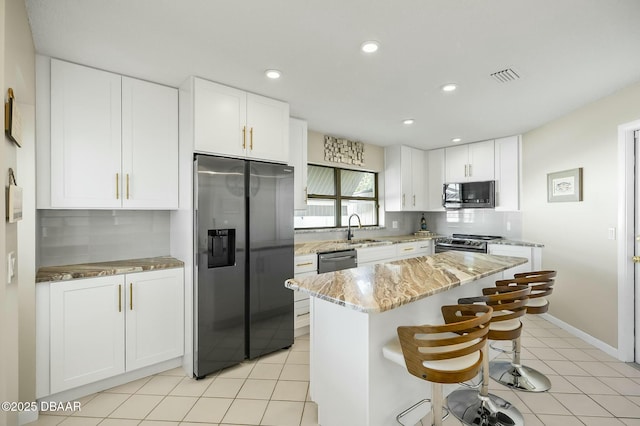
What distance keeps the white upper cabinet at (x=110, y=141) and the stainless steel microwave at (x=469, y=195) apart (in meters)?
4.07

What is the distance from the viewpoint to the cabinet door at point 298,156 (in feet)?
11.4

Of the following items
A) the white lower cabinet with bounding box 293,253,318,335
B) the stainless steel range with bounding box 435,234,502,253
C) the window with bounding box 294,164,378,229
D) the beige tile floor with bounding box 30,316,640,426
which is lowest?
the beige tile floor with bounding box 30,316,640,426

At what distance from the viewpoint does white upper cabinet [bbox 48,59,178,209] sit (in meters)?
2.21

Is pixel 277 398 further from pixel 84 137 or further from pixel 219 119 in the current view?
pixel 84 137

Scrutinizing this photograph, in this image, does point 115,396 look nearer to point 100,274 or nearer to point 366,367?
point 100,274

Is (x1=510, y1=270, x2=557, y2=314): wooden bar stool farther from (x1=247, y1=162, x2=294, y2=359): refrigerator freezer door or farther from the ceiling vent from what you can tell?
(x1=247, y1=162, x2=294, y2=359): refrigerator freezer door

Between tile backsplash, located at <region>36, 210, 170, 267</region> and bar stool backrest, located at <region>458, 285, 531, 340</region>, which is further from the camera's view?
tile backsplash, located at <region>36, 210, 170, 267</region>

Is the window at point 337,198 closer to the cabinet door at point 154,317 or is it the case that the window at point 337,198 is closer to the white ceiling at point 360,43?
the white ceiling at point 360,43

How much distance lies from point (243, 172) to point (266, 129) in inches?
20.5

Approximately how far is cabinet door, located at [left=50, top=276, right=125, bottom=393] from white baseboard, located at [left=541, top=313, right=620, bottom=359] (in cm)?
421

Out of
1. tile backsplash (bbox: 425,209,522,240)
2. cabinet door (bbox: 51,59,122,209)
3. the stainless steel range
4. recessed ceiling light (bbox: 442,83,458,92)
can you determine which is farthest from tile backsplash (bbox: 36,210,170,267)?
tile backsplash (bbox: 425,209,522,240)

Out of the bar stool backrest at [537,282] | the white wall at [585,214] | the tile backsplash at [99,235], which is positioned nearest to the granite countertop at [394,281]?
the bar stool backrest at [537,282]

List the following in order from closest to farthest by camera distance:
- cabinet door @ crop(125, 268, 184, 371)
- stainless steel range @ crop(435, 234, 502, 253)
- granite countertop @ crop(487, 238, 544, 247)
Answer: cabinet door @ crop(125, 268, 184, 371), granite countertop @ crop(487, 238, 544, 247), stainless steel range @ crop(435, 234, 502, 253)

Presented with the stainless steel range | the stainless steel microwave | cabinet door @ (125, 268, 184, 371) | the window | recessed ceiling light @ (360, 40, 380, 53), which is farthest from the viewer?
the stainless steel microwave
